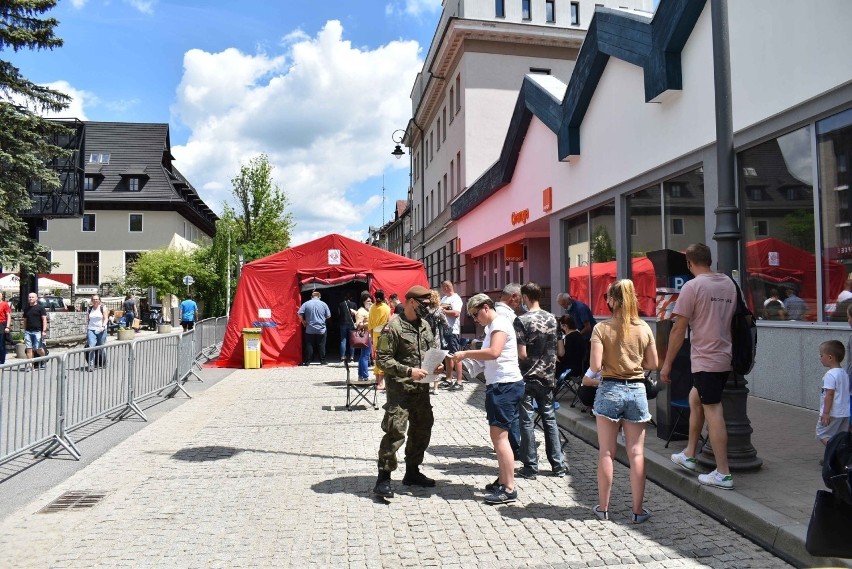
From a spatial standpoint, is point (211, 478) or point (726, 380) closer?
point (726, 380)

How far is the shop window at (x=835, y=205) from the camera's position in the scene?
8055mm

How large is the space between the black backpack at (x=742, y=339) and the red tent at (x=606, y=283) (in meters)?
5.53

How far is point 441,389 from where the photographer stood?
1302 cm

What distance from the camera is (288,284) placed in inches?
733

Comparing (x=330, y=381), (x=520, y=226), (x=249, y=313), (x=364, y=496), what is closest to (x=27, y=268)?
(x=249, y=313)

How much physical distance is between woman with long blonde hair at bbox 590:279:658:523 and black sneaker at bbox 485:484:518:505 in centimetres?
71

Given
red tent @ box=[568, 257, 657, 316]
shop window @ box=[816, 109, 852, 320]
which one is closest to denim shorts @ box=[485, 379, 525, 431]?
shop window @ box=[816, 109, 852, 320]

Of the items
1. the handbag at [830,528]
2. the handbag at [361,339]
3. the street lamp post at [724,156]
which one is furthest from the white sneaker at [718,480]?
the handbag at [361,339]

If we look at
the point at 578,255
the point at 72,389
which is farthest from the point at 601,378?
the point at 578,255

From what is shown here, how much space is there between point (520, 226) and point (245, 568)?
17.2 m

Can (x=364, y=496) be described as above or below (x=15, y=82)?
below

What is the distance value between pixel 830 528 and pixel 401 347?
352cm

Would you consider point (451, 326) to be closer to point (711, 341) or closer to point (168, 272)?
point (711, 341)

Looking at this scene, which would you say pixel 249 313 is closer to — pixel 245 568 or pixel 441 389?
pixel 441 389
